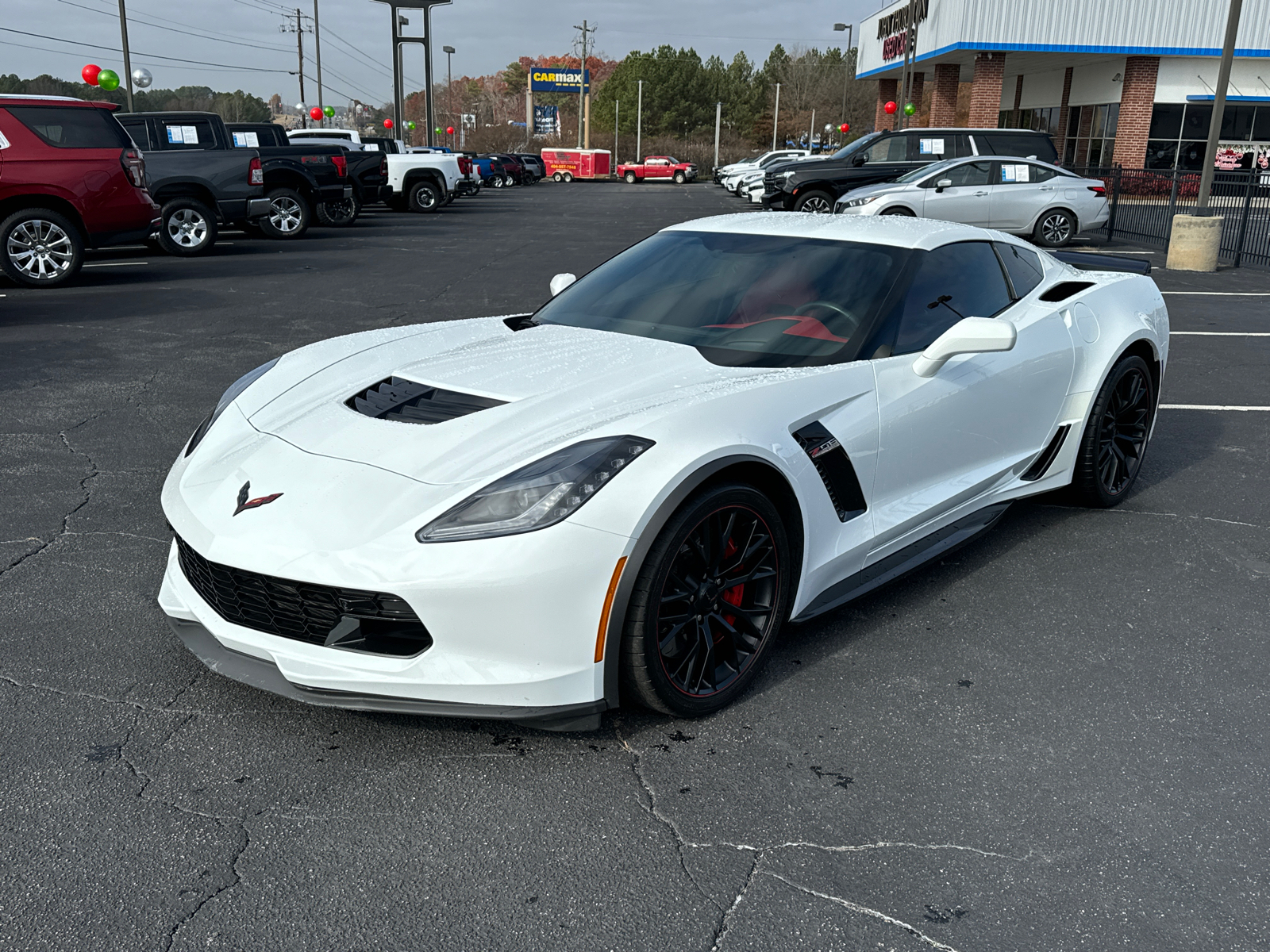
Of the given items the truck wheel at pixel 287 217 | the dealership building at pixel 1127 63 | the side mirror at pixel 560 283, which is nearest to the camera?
the side mirror at pixel 560 283

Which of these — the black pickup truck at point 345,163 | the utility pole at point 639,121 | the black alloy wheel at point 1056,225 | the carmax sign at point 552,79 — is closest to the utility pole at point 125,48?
the black pickup truck at point 345,163

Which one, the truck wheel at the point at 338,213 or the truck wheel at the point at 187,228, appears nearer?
the truck wheel at the point at 187,228

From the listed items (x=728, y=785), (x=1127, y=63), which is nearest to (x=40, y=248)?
(x=728, y=785)

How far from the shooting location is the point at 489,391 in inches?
132

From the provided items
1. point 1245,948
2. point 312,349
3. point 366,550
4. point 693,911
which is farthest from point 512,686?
point 312,349

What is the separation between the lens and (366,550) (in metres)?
2.73

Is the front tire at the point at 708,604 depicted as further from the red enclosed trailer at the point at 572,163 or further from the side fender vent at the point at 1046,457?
the red enclosed trailer at the point at 572,163

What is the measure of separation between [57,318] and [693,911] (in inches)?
385

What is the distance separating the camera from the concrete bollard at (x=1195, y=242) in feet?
50.0

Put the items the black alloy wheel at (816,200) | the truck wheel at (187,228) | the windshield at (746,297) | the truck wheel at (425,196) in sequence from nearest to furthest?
the windshield at (746,297)
the truck wheel at (187,228)
the black alloy wheel at (816,200)
the truck wheel at (425,196)

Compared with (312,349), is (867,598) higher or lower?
lower

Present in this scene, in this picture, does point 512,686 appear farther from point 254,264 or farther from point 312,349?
point 254,264

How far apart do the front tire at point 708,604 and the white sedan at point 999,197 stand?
14540mm

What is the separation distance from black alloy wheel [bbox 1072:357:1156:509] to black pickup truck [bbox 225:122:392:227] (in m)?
16.6
